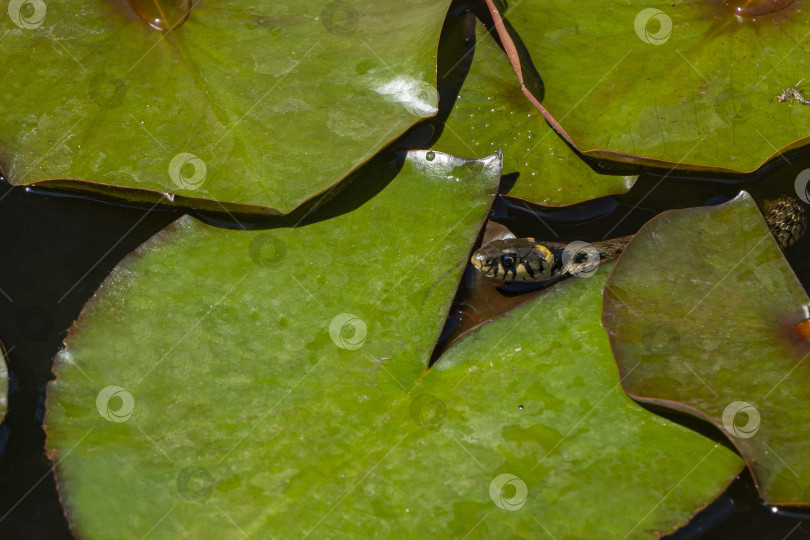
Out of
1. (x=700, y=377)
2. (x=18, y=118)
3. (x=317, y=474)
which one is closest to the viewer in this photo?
(x=317, y=474)

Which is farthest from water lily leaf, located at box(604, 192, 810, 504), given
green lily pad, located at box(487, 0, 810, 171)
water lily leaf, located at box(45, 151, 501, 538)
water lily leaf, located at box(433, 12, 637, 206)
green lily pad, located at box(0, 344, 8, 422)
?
green lily pad, located at box(0, 344, 8, 422)

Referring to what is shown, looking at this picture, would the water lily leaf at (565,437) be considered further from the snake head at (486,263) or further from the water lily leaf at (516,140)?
the water lily leaf at (516,140)

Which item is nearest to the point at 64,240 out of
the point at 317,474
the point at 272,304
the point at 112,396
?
the point at 112,396

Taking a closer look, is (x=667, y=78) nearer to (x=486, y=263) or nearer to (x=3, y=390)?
(x=486, y=263)

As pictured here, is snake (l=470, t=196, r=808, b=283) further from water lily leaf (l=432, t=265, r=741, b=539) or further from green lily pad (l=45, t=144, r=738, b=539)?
water lily leaf (l=432, t=265, r=741, b=539)

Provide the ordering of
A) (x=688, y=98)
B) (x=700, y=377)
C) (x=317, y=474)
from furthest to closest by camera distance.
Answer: (x=688, y=98) → (x=700, y=377) → (x=317, y=474)

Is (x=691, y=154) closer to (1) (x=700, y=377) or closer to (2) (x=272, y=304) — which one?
(1) (x=700, y=377)
